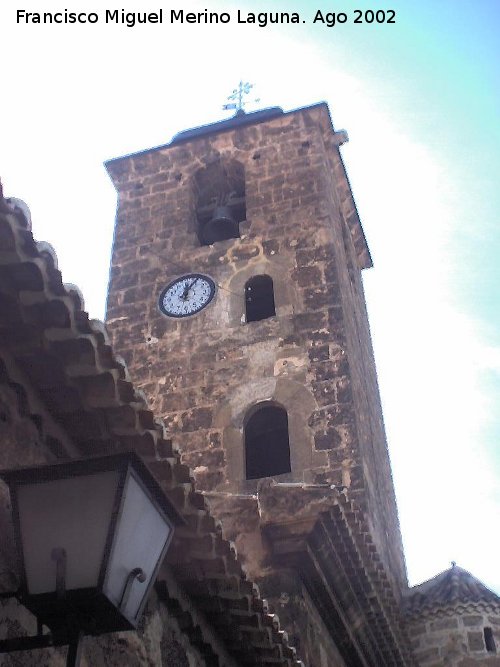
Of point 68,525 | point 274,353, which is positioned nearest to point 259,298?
point 274,353

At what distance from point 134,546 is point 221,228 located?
9870mm

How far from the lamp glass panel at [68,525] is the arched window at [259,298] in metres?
8.26

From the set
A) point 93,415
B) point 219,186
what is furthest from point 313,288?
point 93,415

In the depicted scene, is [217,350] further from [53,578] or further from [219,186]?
[53,578]

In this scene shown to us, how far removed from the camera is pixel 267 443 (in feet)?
31.4

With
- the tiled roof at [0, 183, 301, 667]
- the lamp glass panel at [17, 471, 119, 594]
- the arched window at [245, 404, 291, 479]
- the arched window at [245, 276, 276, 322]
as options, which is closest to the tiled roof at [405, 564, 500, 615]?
the arched window at [245, 404, 291, 479]

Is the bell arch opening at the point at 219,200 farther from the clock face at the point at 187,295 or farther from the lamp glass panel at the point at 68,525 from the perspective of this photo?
the lamp glass panel at the point at 68,525

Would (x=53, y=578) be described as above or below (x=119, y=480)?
below

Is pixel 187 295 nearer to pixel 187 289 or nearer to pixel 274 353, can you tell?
pixel 187 289

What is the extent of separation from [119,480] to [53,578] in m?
0.34

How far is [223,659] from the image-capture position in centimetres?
442

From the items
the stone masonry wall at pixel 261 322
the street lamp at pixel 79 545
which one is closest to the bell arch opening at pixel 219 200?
the stone masonry wall at pixel 261 322

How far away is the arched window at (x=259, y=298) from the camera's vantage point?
424 inches

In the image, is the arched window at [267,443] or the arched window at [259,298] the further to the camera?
the arched window at [259,298]
